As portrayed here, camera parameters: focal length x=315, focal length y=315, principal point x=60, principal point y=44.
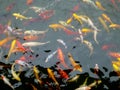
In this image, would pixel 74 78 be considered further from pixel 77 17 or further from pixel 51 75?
pixel 77 17

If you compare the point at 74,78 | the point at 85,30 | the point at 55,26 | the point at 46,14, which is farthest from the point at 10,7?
the point at 74,78

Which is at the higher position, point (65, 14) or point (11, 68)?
point (65, 14)

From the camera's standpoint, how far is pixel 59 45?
2553mm

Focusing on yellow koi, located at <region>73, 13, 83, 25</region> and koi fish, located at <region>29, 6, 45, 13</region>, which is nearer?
yellow koi, located at <region>73, 13, 83, 25</region>

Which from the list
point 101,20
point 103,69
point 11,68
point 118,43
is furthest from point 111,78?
point 11,68

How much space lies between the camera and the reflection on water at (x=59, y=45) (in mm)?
2377

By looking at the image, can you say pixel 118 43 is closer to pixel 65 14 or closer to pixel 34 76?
pixel 65 14

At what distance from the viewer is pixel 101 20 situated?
2.73 meters

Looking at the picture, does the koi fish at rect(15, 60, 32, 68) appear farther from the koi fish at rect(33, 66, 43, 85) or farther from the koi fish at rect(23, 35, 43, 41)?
the koi fish at rect(23, 35, 43, 41)

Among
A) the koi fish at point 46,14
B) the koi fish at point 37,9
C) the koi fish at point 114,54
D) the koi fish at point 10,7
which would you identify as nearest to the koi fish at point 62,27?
the koi fish at point 46,14

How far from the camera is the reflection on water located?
2.38m

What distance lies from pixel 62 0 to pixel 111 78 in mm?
923

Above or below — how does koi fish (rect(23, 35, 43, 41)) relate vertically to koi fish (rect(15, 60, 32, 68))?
above

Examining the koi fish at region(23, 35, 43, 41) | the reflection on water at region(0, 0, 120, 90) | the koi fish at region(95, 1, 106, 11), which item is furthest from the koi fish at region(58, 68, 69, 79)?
the koi fish at region(95, 1, 106, 11)
